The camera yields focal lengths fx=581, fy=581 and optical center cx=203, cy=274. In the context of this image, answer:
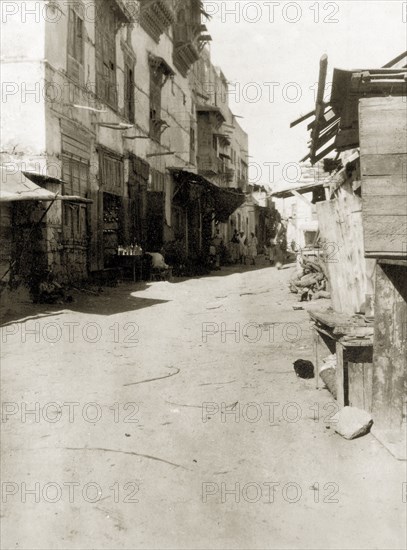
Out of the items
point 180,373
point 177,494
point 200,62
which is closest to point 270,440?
point 177,494

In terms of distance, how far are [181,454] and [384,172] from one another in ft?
8.41

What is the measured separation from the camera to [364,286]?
538 cm

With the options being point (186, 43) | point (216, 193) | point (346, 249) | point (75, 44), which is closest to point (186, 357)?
point (346, 249)

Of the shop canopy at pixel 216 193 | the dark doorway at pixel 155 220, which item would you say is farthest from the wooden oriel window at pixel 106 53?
the shop canopy at pixel 216 193

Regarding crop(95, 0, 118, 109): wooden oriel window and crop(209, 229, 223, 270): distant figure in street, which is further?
crop(209, 229, 223, 270): distant figure in street

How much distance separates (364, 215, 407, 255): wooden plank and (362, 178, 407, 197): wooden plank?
17cm

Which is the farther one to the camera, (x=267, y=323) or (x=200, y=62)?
(x=200, y=62)

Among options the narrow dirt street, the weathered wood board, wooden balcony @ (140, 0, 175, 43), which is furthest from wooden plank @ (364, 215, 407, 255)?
wooden balcony @ (140, 0, 175, 43)

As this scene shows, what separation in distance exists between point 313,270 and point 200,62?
63.4ft

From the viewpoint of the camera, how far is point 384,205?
4148 mm

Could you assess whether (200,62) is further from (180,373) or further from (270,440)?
→ (270,440)

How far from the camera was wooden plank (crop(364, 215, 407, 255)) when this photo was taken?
411 centimetres

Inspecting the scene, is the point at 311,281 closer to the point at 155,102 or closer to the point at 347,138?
the point at 347,138

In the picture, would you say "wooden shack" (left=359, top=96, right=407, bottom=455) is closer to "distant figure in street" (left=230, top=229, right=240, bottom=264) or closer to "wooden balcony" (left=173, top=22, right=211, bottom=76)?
"wooden balcony" (left=173, top=22, right=211, bottom=76)
